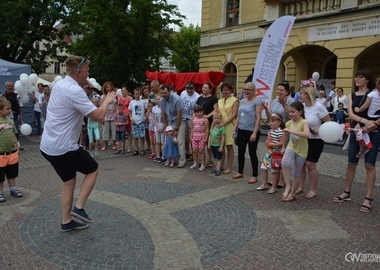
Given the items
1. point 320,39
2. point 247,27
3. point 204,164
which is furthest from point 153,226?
point 247,27

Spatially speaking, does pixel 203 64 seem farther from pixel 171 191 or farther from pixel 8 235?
pixel 8 235

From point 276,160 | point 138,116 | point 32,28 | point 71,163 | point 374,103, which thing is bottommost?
point 276,160

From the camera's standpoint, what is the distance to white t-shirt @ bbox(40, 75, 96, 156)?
3.79 m

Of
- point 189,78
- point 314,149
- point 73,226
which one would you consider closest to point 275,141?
point 314,149

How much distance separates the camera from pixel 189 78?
435 inches

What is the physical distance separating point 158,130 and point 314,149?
4.01 meters

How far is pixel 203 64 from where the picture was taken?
925 inches

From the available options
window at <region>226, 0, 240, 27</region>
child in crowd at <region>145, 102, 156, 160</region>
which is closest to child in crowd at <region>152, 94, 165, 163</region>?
child in crowd at <region>145, 102, 156, 160</region>

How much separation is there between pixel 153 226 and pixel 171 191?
1565mm

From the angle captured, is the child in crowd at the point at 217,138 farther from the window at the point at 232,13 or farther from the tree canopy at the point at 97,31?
the tree canopy at the point at 97,31

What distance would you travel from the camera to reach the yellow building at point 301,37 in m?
13.8

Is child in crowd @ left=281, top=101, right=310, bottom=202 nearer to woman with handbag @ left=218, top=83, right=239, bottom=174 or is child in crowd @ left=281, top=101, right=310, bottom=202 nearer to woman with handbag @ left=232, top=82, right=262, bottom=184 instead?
woman with handbag @ left=232, top=82, right=262, bottom=184

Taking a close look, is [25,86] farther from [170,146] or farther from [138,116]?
[170,146]

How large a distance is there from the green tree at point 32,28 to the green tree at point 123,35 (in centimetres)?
158
